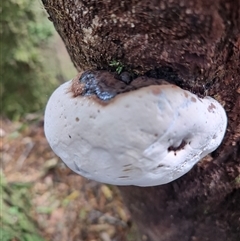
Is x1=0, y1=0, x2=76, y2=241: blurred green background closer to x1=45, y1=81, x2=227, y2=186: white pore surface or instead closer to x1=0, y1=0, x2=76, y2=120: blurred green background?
x1=0, y1=0, x2=76, y2=120: blurred green background

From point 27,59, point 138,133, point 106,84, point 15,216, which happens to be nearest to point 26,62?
point 27,59

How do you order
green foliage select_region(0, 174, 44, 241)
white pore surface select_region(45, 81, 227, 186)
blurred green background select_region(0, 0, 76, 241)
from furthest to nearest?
blurred green background select_region(0, 0, 76, 241)
green foliage select_region(0, 174, 44, 241)
white pore surface select_region(45, 81, 227, 186)

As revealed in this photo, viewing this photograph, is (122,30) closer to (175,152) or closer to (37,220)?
(175,152)

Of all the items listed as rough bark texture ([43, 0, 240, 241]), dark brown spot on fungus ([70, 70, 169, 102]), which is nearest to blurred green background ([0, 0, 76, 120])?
rough bark texture ([43, 0, 240, 241])

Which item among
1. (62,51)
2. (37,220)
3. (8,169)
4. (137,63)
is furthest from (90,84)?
(62,51)

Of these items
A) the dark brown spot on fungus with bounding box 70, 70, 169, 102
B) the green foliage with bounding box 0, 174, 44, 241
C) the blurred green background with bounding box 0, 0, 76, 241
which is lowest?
the green foliage with bounding box 0, 174, 44, 241

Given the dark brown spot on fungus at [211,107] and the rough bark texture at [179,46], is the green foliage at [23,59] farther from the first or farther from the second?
the dark brown spot on fungus at [211,107]

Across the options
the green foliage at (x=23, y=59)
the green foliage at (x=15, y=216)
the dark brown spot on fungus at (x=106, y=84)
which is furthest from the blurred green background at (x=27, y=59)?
the dark brown spot on fungus at (x=106, y=84)

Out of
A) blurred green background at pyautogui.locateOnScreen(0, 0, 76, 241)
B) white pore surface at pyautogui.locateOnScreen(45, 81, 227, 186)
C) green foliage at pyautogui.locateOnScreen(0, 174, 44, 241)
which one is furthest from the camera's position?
blurred green background at pyautogui.locateOnScreen(0, 0, 76, 241)
